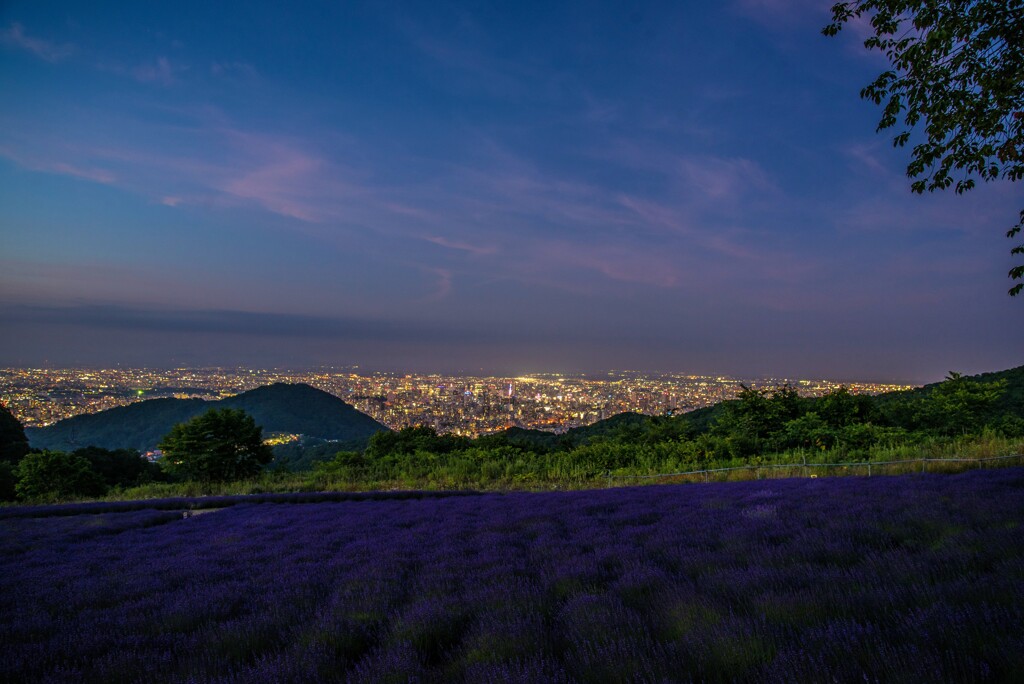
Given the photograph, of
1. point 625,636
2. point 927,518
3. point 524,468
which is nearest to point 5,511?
point 524,468

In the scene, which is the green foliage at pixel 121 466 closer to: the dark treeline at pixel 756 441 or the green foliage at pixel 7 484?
the green foliage at pixel 7 484

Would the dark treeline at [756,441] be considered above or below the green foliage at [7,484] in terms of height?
above

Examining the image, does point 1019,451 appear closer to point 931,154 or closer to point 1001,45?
point 931,154

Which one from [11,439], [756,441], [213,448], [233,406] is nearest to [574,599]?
[756,441]

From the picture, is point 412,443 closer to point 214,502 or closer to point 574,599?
point 214,502

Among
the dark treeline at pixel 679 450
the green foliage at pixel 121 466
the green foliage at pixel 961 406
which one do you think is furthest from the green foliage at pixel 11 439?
the green foliage at pixel 961 406

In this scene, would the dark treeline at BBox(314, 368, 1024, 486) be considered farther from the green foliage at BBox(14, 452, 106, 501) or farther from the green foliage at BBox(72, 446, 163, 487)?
the green foliage at BBox(72, 446, 163, 487)

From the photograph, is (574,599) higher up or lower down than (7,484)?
higher up

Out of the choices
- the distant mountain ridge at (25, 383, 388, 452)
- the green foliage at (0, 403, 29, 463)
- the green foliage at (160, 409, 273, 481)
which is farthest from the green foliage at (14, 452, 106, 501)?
the distant mountain ridge at (25, 383, 388, 452)

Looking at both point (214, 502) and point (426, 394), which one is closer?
point (214, 502)
